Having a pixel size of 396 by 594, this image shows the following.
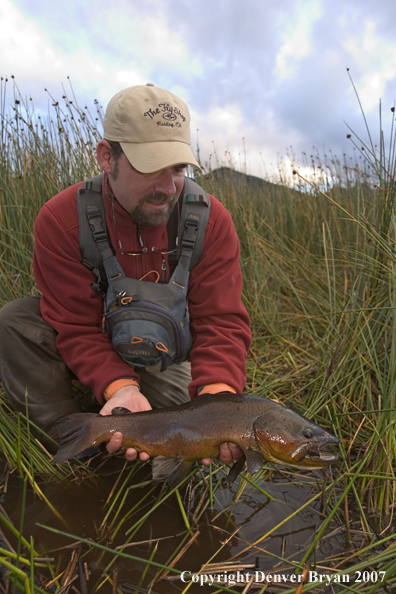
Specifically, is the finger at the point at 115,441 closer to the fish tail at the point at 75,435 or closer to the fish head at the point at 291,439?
the fish tail at the point at 75,435

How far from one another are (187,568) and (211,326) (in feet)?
4.57

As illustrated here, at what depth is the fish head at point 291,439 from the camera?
2.05 m

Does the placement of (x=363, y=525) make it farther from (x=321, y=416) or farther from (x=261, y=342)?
(x=261, y=342)

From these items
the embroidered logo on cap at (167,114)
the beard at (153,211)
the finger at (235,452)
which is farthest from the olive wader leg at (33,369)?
the embroidered logo on cap at (167,114)

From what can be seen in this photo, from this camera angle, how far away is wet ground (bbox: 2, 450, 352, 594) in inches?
78.7

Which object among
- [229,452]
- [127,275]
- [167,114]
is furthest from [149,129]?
[229,452]

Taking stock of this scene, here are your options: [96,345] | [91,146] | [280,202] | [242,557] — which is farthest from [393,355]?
[280,202]

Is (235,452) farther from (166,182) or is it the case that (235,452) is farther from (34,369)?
(166,182)

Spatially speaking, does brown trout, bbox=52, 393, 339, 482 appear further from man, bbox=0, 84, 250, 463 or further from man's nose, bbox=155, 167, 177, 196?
man's nose, bbox=155, 167, 177, 196

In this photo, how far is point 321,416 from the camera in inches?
124

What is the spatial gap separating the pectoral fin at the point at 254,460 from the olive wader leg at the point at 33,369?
1320mm

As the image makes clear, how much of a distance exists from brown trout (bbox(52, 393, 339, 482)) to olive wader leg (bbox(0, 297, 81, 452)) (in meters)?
0.58

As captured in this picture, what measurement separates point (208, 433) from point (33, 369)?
4.36 feet

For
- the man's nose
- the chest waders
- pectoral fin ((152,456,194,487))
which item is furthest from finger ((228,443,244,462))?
the man's nose
